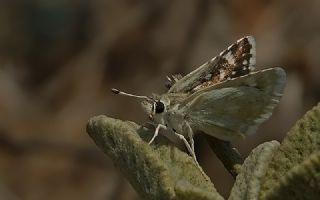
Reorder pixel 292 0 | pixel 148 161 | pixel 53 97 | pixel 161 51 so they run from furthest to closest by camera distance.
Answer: pixel 53 97 < pixel 161 51 < pixel 292 0 < pixel 148 161

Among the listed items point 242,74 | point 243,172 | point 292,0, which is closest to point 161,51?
point 292,0

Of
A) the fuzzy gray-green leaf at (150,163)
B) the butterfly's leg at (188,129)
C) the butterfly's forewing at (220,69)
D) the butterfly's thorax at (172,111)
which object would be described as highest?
the fuzzy gray-green leaf at (150,163)

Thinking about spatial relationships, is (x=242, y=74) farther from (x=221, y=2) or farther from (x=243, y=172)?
(x=221, y=2)

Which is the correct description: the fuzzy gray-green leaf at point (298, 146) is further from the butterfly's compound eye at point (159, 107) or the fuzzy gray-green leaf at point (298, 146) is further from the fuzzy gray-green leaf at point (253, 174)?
the butterfly's compound eye at point (159, 107)

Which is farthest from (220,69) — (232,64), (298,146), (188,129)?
(298,146)

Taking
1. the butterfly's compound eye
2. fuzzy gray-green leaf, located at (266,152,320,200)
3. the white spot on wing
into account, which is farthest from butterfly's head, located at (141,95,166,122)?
fuzzy gray-green leaf, located at (266,152,320,200)

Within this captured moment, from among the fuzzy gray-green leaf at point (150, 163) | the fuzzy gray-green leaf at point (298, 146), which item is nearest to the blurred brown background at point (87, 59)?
the fuzzy gray-green leaf at point (150, 163)
